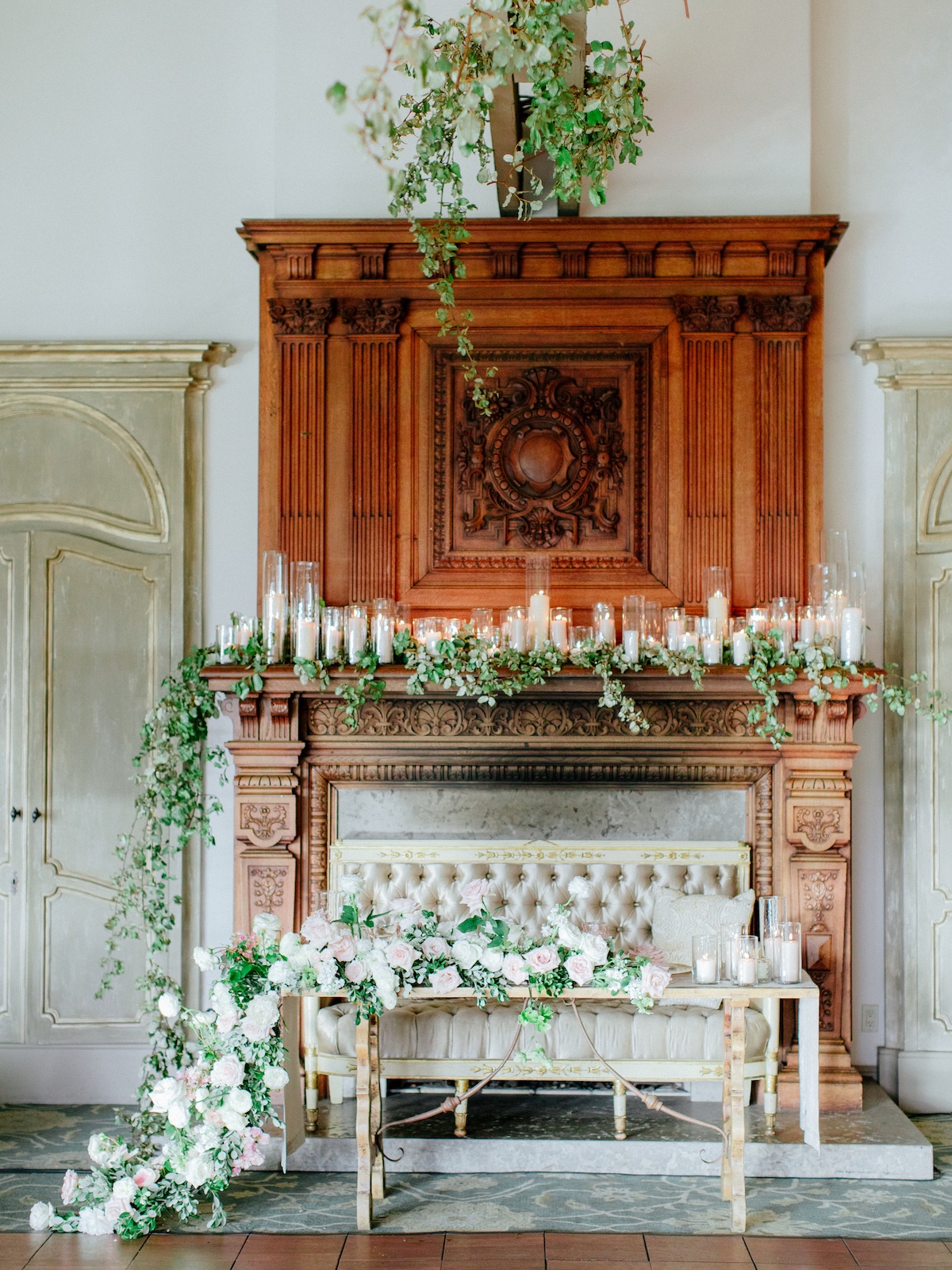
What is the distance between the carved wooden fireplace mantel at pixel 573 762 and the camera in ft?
15.6

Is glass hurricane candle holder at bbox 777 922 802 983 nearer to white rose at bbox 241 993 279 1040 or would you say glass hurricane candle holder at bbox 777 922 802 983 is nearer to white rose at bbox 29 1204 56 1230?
white rose at bbox 241 993 279 1040

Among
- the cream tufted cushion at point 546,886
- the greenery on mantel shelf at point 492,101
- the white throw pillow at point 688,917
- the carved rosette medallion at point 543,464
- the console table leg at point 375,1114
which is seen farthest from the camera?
the carved rosette medallion at point 543,464

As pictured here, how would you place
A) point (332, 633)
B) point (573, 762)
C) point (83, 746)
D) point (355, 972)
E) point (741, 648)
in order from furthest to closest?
point (83, 746) → point (573, 762) → point (332, 633) → point (741, 648) → point (355, 972)

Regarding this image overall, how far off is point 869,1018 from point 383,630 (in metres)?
2.87

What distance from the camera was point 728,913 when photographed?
15.3 feet

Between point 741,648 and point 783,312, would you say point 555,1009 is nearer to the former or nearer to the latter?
point 741,648

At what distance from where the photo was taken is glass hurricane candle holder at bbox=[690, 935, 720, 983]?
392 centimetres

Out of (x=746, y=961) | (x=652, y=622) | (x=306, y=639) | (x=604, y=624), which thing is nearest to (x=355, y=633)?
(x=306, y=639)

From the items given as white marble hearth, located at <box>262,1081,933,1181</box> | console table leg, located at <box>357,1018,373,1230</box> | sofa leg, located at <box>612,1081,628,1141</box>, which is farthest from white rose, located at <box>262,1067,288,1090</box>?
sofa leg, located at <box>612,1081,628,1141</box>

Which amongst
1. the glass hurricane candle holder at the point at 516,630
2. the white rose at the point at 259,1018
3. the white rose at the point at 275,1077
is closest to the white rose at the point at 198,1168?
the white rose at the point at 275,1077

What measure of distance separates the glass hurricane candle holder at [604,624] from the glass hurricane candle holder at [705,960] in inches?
52.5

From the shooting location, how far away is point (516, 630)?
481 centimetres

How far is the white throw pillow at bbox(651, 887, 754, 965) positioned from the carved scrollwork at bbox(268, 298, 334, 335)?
293cm

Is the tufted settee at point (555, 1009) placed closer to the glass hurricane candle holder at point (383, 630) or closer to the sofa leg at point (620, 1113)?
the sofa leg at point (620, 1113)
